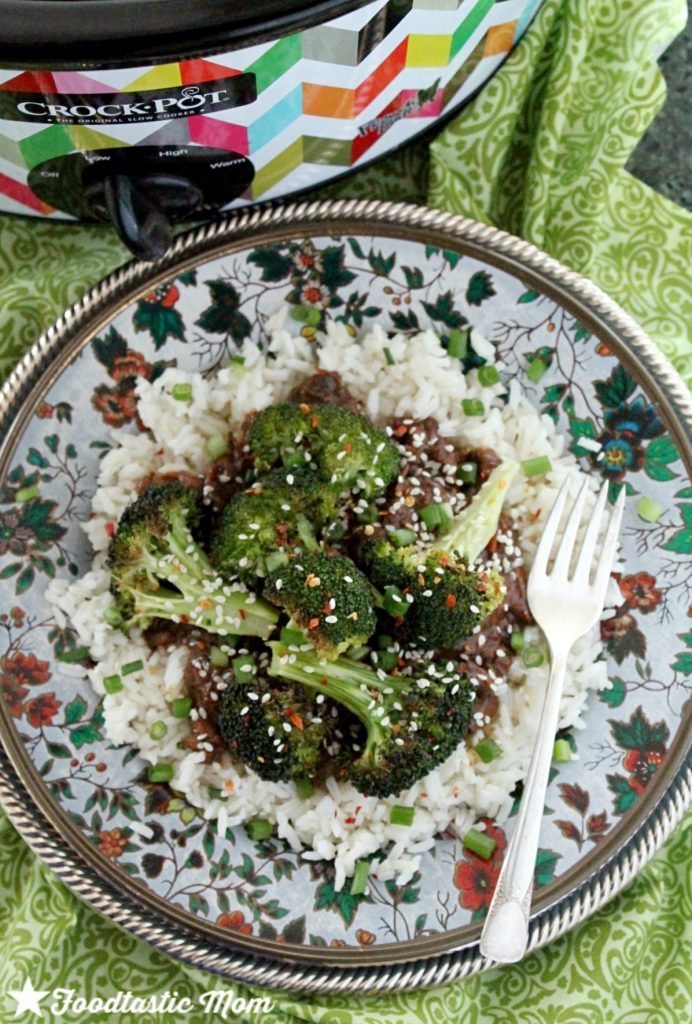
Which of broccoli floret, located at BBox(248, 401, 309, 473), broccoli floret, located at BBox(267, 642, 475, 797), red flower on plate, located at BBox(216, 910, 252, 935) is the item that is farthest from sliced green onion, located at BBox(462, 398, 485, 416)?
red flower on plate, located at BBox(216, 910, 252, 935)

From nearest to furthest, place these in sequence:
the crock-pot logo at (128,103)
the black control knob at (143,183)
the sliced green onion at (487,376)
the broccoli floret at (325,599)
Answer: the crock-pot logo at (128,103), the black control knob at (143,183), the broccoli floret at (325,599), the sliced green onion at (487,376)

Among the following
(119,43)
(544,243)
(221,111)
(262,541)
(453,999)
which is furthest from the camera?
(544,243)

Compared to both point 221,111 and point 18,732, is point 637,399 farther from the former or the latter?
point 18,732

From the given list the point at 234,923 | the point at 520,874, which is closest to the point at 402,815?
the point at 520,874

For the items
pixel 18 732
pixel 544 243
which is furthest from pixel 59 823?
pixel 544 243

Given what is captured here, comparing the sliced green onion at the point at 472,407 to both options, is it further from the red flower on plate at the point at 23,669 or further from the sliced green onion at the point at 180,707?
the red flower on plate at the point at 23,669

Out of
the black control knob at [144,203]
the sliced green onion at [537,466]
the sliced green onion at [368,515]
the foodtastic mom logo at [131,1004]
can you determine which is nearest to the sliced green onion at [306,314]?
the black control knob at [144,203]
